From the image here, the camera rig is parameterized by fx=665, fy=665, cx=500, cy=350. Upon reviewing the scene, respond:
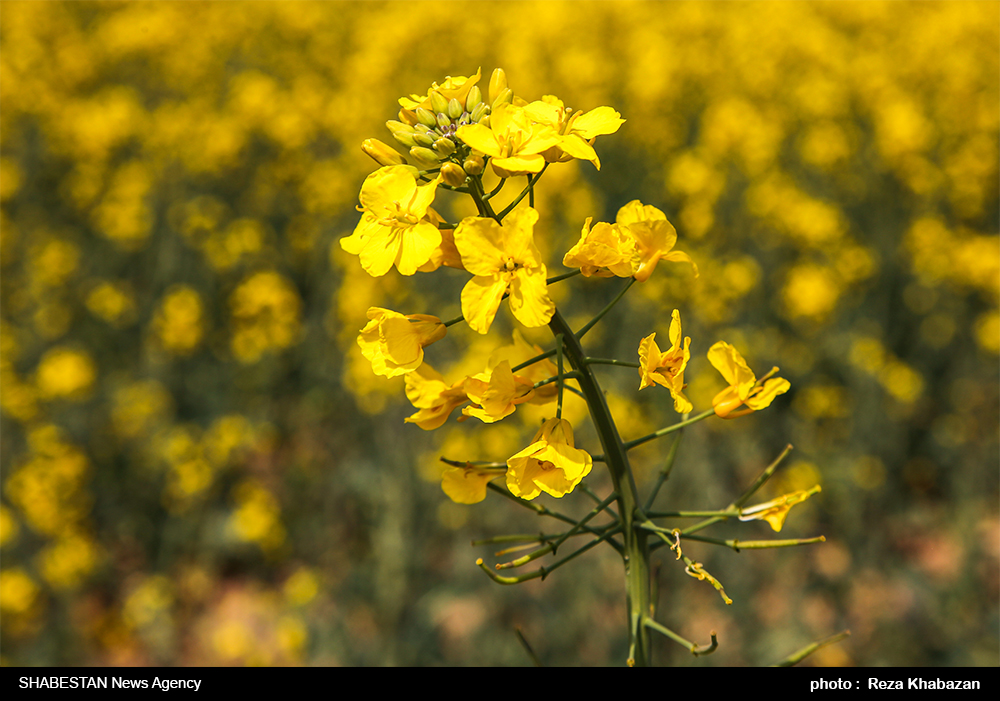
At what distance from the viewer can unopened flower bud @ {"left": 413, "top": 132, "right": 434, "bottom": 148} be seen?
1274 millimetres

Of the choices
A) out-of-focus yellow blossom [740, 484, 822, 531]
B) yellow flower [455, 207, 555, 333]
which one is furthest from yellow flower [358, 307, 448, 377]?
out-of-focus yellow blossom [740, 484, 822, 531]

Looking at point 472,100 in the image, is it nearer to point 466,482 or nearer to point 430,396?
point 430,396

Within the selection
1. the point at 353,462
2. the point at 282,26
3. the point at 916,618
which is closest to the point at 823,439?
the point at 916,618

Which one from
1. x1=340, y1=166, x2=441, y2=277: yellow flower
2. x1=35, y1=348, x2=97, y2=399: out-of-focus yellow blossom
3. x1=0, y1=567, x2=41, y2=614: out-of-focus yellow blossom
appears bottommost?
x1=0, y1=567, x2=41, y2=614: out-of-focus yellow blossom

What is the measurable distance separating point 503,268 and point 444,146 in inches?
10.5

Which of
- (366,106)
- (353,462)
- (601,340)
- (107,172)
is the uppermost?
(366,106)

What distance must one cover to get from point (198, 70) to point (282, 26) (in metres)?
2.81

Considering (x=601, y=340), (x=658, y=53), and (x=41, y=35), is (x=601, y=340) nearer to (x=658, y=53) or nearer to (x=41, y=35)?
(x=658, y=53)

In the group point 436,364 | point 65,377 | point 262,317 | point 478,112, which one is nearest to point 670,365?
point 478,112

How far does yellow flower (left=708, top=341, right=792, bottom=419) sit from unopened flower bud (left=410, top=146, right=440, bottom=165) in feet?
2.09

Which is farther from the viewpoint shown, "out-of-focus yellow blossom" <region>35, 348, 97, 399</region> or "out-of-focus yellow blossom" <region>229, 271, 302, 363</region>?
"out-of-focus yellow blossom" <region>229, 271, 302, 363</region>

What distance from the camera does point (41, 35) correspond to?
920 cm

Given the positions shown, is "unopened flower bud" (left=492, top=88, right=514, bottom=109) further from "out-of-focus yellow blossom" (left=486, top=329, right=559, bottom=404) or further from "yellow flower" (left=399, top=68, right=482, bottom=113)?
"out-of-focus yellow blossom" (left=486, top=329, right=559, bottom=404)

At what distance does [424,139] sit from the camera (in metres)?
1.28
